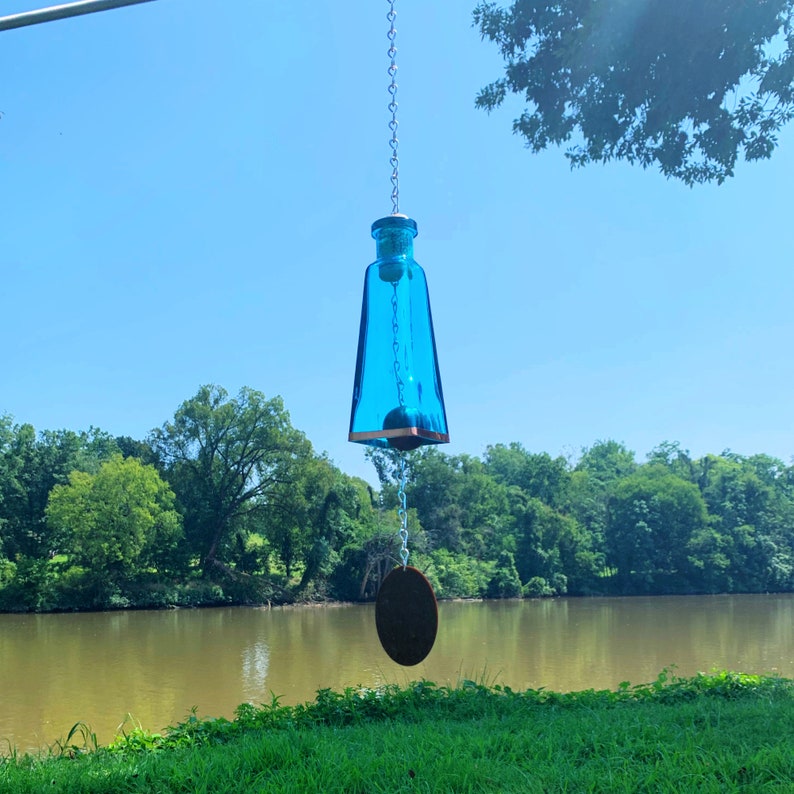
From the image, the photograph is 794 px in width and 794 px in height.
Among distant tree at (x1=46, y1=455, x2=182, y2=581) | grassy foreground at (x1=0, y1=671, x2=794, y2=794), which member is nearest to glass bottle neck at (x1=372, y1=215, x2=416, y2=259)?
grassy foreground at (x1=0, y1=671, x2=794, y2=794)

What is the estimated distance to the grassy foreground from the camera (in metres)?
2.58

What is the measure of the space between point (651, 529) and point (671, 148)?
37.4 m

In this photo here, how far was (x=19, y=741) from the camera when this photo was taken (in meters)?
9.09

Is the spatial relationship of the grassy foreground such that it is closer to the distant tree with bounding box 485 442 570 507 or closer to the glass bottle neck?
the glass bottle neck

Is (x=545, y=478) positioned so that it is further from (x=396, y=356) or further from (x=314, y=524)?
(x=396, y=356)

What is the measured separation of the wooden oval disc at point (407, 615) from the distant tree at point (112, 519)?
27.4 m

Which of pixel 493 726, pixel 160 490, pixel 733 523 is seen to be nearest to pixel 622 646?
pixel 493 726

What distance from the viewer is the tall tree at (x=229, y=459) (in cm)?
3209

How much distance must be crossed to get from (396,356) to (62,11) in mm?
1403

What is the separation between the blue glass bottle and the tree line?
2404 cm

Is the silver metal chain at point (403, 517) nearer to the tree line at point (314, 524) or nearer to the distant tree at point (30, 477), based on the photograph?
the tree line at point (314, 524)

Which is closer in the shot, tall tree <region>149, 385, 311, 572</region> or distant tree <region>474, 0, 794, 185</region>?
distant tree <region>474, 0, 794, 185</region>

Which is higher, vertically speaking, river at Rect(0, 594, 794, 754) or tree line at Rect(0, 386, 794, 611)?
tree line at Rect(0, 386, 794, 611)

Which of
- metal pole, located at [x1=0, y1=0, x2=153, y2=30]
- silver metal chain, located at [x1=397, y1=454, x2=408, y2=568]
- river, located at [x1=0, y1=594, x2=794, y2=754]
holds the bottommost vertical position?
river, located at [x1=0, y1=594, x2=794, y2=754]
